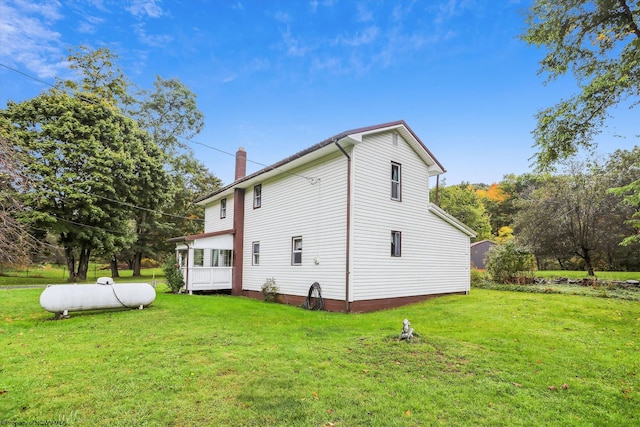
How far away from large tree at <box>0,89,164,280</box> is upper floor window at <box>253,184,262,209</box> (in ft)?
32.5

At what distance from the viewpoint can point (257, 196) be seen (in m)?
16.5

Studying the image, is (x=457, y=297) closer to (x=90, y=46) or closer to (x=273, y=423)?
(x=273, y=423)

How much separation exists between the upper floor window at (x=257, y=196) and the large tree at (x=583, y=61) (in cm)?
1162

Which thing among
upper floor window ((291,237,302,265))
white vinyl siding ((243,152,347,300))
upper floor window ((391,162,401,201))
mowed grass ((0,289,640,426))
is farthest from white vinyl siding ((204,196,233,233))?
mowed grass ((0,289,640,426))

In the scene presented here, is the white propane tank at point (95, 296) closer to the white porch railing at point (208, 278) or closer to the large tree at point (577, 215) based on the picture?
the white porch railing at point (208, 278)

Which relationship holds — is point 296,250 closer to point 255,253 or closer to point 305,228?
point 305,228

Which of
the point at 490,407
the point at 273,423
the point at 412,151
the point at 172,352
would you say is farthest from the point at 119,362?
the point at 412,151

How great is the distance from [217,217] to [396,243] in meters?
12.5

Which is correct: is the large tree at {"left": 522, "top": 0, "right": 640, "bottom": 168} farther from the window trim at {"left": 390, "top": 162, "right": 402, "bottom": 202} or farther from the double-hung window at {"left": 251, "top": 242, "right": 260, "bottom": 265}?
the double-hung window at {"left": 251, "top": 242, "right": 260, "bottom": 265}

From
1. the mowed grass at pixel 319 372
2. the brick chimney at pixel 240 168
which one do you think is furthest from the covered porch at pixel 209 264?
the mowed grass at pixel 319 372

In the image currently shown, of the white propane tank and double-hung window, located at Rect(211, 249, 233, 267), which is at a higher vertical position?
double-hung window, located at Rect(211, 249, 233, 267)

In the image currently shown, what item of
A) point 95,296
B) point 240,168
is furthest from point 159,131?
point 95,296

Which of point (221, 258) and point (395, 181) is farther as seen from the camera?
point (221, 258)

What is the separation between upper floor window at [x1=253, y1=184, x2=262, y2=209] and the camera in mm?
16281
